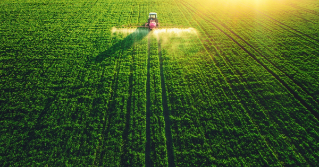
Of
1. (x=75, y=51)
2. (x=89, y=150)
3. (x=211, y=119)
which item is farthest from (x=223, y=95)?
(x=75, y=51)

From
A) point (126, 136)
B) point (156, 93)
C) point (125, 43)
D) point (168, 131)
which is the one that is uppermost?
point (125, 43)

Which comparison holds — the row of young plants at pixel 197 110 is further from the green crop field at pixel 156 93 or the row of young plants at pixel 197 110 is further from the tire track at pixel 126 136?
the tire track at pixel 126 136

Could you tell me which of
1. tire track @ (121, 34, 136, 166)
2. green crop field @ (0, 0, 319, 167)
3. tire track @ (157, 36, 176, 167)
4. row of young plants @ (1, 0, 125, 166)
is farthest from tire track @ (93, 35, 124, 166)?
tire track @ (157, 36, 176, 167)

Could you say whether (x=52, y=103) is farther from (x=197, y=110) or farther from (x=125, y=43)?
(x=197, y=110)

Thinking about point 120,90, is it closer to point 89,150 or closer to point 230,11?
point 89,150

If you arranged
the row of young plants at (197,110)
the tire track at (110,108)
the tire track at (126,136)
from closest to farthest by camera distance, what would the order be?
the tire track at (126,136) → the tire track at (110,108) → the row of young plants at (197,110)

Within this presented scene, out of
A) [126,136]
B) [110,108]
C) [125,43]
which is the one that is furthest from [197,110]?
[125,43]

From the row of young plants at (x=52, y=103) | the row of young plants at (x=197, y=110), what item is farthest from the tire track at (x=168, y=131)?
the row of young plants at (x=52, y=103)
